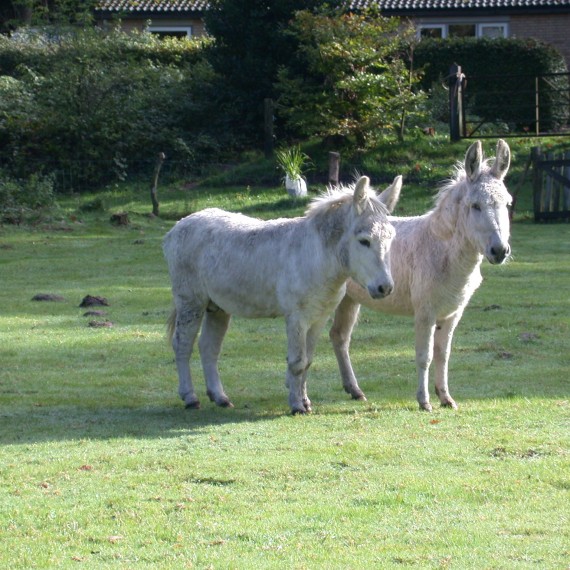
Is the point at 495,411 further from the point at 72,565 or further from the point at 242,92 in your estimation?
the point at 242,92

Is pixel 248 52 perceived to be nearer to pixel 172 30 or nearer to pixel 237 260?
pixel 172 30

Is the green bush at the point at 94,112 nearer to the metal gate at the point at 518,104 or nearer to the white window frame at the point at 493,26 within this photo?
the metal gate at the point at 518,104

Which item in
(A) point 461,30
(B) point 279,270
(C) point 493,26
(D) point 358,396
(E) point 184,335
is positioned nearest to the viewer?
(B) point 279,270

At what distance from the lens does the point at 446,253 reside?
10461mm

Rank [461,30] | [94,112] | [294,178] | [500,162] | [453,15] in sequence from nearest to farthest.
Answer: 1. [500,162]
2. [294,178]
3. [94,112]
4. [453,15]
5. [461,30]

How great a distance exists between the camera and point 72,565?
19.7ft

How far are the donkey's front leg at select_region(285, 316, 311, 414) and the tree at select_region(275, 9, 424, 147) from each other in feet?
70.6

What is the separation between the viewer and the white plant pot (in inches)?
1093

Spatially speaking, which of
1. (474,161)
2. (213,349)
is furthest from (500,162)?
(213,349)

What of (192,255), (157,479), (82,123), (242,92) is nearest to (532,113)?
(242,92)

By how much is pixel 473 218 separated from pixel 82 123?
2321 cm

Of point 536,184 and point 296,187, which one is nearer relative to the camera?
point 536,184

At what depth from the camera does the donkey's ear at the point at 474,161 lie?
33.0 feet

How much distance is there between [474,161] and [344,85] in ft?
69.5
